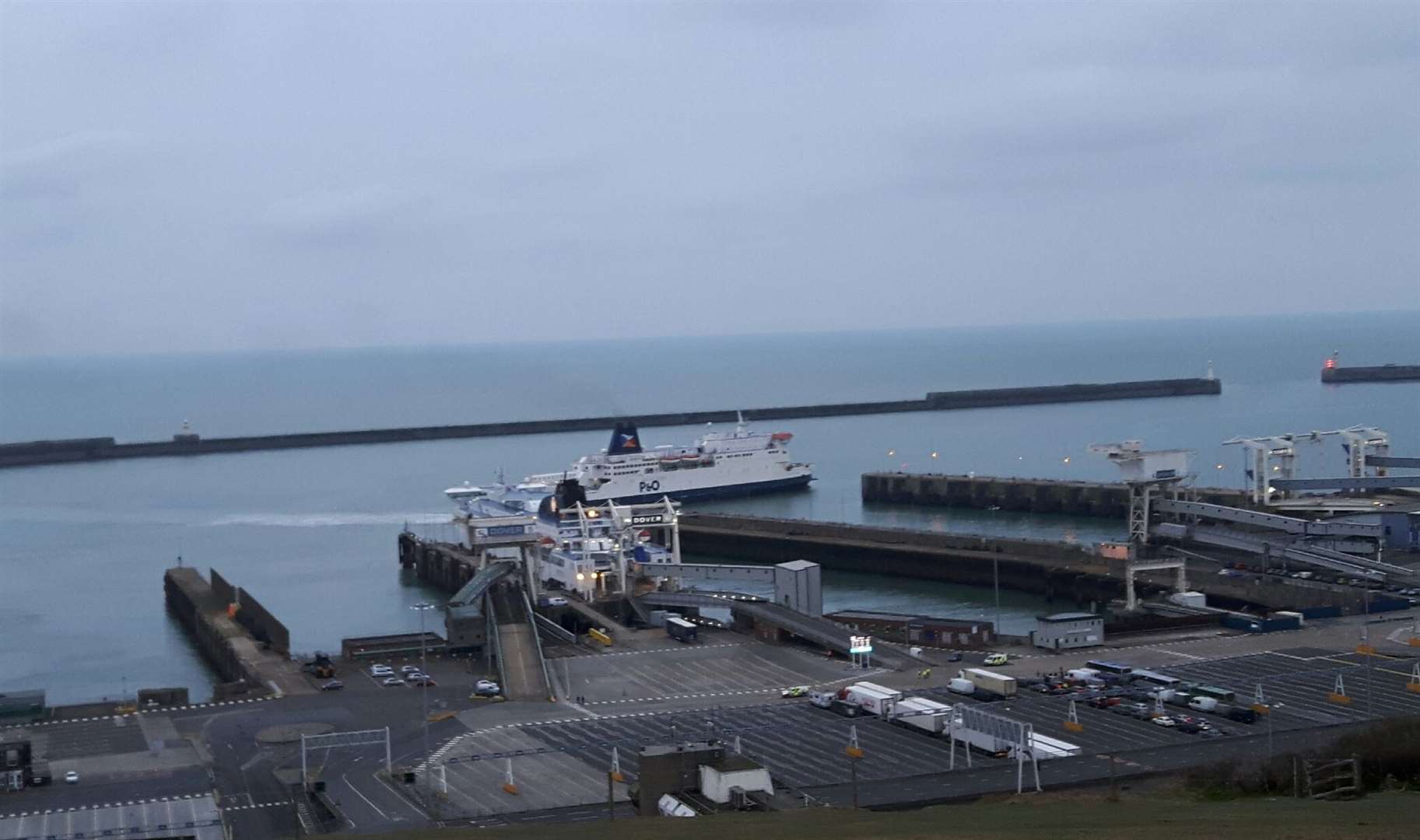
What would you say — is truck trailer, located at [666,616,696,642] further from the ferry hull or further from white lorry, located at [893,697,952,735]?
the ferry hull

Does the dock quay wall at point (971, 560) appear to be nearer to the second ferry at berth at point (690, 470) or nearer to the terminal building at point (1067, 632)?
the terminal building at point (1067, 632)

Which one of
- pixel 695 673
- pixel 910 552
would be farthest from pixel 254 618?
pixel 910 552

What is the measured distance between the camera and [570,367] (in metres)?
182

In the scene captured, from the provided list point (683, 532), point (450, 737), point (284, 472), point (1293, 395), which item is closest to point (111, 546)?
point (683, 532)

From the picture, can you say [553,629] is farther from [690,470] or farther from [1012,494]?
[690,470]

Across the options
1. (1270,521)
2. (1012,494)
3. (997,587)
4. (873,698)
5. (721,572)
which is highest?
(1270,521)

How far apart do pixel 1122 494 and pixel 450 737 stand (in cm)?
3209

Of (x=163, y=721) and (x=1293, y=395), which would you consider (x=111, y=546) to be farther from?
(x=1293, y=395)

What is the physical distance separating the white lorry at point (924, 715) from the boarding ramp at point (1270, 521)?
17.9m

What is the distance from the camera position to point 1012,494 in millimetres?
49562

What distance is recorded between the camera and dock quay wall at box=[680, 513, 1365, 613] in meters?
28.1

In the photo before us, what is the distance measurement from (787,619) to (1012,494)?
26.4 m

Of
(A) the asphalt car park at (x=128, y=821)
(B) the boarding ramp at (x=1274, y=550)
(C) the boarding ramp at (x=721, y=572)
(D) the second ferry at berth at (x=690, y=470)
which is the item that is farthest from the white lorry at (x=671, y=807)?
(D) the second ferry at berth at (x=690, y=470)

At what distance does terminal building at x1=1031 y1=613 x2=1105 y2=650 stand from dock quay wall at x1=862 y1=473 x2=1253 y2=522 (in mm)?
20406
